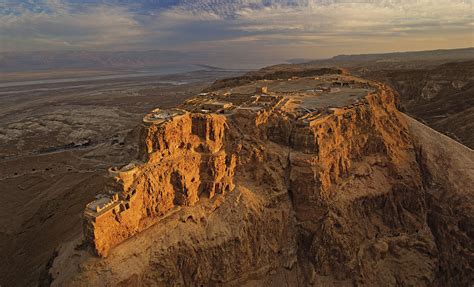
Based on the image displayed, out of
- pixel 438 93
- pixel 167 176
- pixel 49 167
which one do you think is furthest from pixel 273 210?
pixel 438 93

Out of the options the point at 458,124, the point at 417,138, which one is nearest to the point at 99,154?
the point at 417,138

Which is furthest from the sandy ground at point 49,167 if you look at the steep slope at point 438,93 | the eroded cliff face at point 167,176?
the steep slope at point 438,93

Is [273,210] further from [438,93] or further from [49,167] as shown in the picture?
[438,93]

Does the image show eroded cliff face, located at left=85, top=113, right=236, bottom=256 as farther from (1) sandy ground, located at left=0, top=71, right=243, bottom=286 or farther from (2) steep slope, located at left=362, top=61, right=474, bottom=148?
(2) steep slope, located at left=362, top=61, right=474, bottom=148

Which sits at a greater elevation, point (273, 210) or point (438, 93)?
point (438, 93)

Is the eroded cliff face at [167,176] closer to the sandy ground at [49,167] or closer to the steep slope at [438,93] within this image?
the sandy ground at [49,167]

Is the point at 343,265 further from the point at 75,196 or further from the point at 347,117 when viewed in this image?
the point at 75,196

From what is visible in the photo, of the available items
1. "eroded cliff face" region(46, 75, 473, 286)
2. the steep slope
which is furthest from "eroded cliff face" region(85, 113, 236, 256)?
the steep slope
